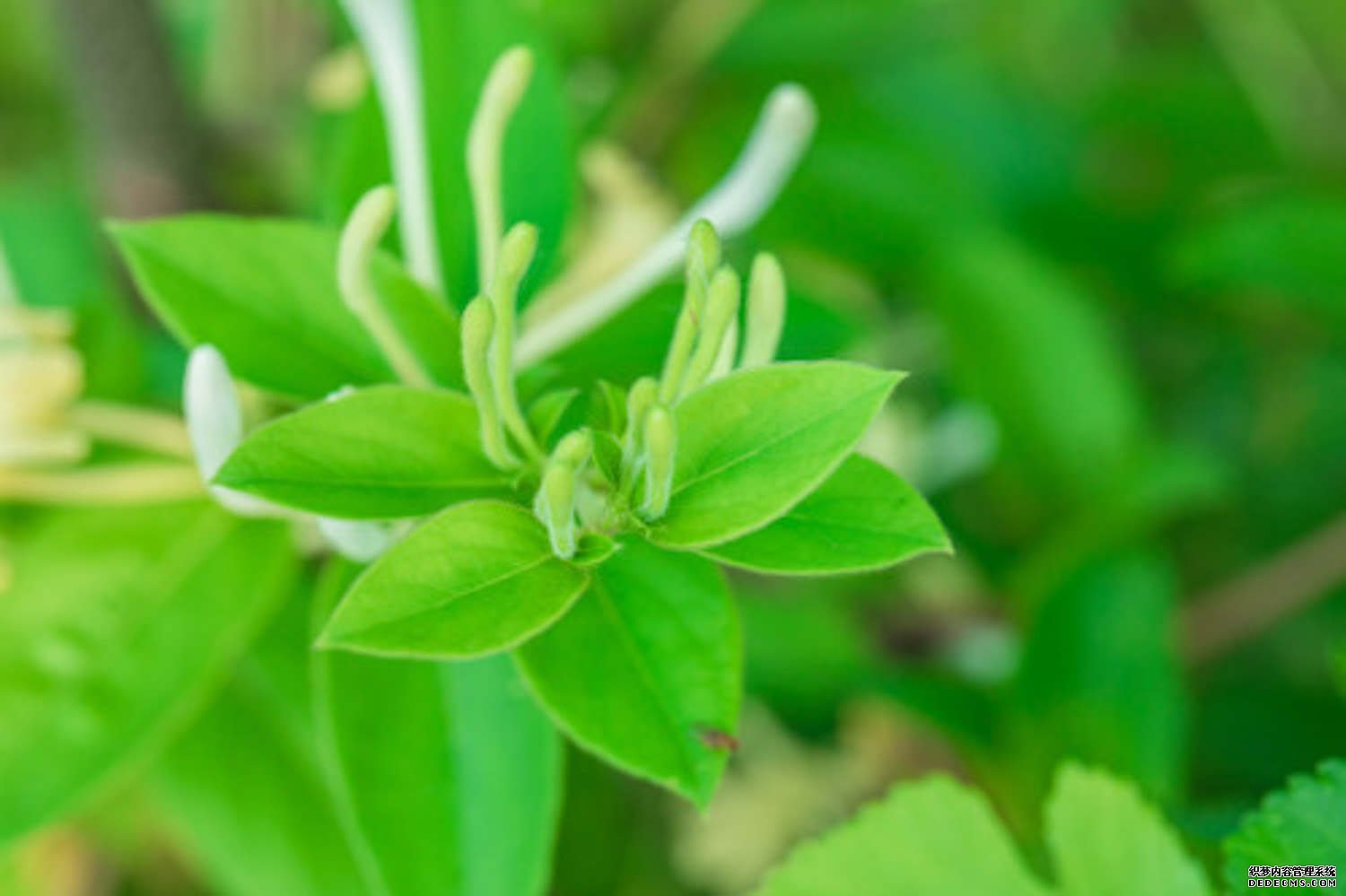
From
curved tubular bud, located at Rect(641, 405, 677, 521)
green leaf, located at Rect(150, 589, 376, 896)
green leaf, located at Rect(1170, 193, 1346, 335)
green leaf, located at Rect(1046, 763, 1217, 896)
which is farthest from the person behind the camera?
green leaf, located at Rect(1170, 193, 1346, 335)

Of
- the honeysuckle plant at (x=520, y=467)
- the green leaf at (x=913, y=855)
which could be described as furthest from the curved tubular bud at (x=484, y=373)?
the green leaf at (x=913, y=855)

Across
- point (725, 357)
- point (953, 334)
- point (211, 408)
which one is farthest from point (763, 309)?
point (953, 334)

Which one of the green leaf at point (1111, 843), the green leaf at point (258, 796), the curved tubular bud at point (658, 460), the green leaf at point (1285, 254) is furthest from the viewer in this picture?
the green leaf at point (1285, 254)

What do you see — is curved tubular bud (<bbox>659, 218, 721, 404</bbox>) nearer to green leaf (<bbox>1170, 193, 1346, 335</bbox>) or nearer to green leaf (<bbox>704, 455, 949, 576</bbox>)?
green leaf (<bbox>704, 455, 949, 576</bbox>)

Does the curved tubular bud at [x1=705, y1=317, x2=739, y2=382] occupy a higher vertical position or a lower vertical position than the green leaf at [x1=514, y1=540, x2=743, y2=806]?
higher

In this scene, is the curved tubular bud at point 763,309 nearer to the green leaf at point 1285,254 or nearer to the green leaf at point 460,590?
the green leaf at point 460,590

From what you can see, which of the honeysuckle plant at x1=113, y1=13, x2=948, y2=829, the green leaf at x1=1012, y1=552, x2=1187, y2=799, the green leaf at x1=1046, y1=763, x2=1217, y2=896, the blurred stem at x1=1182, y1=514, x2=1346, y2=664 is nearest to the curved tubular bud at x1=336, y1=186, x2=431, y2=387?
the honeysuckle plant at x1=113, y1=13, x2=948, y2=829

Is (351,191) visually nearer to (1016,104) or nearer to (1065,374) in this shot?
(1065,374)

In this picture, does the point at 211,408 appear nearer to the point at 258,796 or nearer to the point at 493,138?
the point at 493,138
